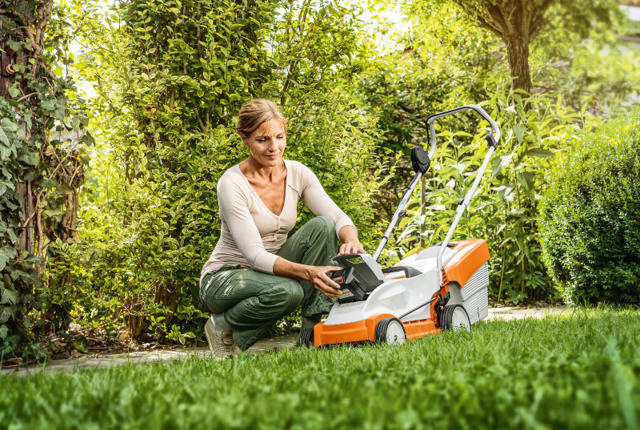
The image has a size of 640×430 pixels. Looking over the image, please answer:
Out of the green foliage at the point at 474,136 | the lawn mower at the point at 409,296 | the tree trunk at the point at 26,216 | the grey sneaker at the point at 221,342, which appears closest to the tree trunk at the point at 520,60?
the green foliage at the point at 474,136

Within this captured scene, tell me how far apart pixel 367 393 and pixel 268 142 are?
2071 millimetres

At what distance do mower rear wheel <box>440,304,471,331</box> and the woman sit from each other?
622 mm

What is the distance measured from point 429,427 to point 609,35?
329 centimetres

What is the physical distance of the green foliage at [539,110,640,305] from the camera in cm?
458

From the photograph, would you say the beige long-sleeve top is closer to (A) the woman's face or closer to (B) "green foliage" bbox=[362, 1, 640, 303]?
(A) the woman's face

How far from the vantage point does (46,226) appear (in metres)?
3.53

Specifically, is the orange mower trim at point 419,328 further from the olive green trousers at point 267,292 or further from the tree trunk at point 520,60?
the tree trunk at point 520,60

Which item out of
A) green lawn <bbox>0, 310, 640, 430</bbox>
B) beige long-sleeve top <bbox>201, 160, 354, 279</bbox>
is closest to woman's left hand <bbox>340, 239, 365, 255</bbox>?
beige long-sleeve top <bbox>201, 160, 354, 279</bbox>

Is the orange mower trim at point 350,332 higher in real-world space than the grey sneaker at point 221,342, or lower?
higher

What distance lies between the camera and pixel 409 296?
3.26m

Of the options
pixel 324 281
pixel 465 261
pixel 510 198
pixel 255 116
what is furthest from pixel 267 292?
pixel 510 198

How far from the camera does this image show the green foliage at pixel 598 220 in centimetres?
458

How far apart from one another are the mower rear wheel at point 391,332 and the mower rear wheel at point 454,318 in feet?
1.15

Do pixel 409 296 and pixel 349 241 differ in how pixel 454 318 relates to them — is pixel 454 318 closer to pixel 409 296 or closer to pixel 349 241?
pixel 409 296
